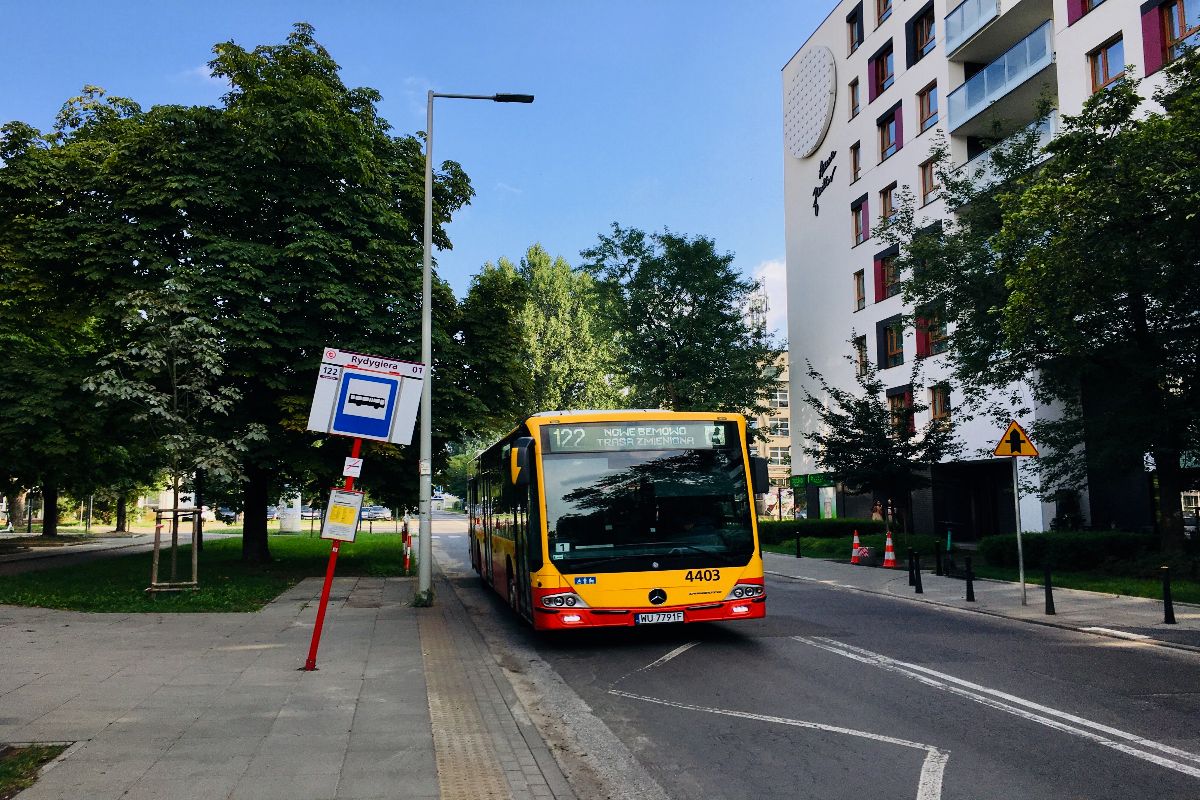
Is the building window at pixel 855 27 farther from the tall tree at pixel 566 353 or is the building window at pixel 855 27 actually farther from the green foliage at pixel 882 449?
the tall tree at pixel 566 353

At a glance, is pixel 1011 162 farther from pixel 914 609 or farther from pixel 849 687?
pixel 849 687

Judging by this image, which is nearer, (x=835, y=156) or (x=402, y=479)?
(x=402, y=479)

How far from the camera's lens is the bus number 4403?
1061cm

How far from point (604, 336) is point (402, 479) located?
3139 cm

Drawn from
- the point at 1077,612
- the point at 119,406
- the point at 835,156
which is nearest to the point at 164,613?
the point at 119,406

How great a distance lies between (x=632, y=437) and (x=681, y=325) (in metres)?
38.8

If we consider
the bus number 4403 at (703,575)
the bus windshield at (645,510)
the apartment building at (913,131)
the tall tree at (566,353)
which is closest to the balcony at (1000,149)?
the apartment building at (913,131)

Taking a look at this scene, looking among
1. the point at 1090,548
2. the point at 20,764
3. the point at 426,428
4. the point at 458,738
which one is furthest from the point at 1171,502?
the point at 20,764

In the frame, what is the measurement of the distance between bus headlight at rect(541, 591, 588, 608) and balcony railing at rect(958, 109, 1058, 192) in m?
14.8

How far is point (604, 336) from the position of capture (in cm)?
5169

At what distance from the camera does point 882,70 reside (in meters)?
38.7

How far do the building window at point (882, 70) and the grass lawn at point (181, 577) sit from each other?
27.0m

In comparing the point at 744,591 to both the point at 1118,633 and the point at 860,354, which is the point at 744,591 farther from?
the point at 860,354

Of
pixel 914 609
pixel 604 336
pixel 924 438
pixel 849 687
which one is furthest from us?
pixel 604 336
